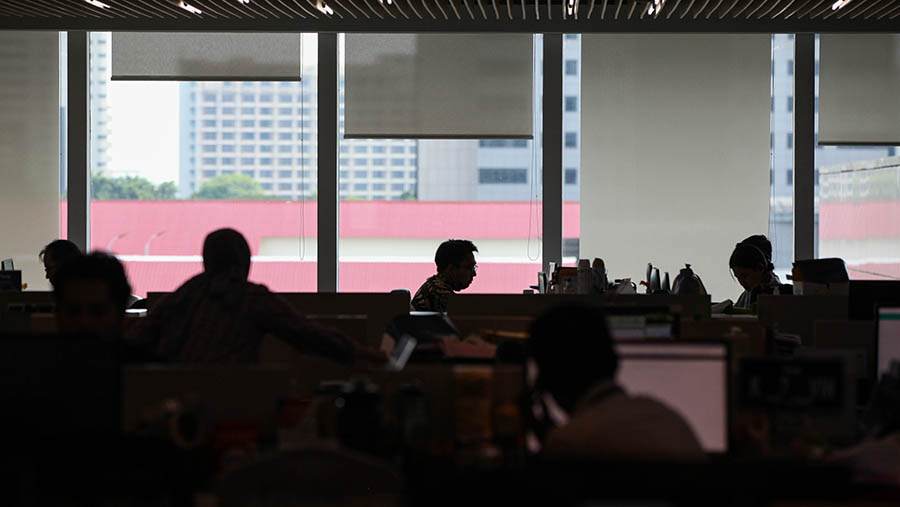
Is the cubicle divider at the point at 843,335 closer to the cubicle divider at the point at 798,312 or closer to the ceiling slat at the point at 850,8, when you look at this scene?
the cubicle divider at the point at 798,312

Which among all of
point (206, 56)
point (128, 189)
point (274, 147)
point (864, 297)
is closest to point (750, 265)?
point (864, 297)

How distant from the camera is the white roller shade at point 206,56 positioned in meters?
8.62

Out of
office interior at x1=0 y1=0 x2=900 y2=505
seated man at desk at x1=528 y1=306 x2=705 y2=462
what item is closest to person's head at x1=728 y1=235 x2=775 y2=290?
office interior at x1=0 y1=0 x2=900 y2=505

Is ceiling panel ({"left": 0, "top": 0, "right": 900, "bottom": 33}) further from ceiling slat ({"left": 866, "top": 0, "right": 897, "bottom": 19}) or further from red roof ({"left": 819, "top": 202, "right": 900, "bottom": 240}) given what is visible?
red roof ({"left": 819, "top": 202, "right": 900, "bottom": 240})

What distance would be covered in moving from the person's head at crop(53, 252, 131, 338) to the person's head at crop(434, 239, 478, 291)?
3517mm

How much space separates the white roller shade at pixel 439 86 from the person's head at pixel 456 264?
8.13 feet

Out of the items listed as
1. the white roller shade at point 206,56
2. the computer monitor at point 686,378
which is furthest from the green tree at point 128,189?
the computer monitor at point 686,378

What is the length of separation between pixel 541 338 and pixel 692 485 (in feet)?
2.40

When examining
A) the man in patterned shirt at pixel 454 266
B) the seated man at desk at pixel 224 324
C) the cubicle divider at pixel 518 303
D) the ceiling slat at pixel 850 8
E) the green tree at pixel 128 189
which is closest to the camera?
the seated man at desk at pixel 224 324

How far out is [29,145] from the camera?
29.3 ft

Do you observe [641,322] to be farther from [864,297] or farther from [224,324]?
[224,324]

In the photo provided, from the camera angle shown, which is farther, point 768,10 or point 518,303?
point 768,10

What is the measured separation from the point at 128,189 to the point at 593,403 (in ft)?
24.2

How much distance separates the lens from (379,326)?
5312mm
